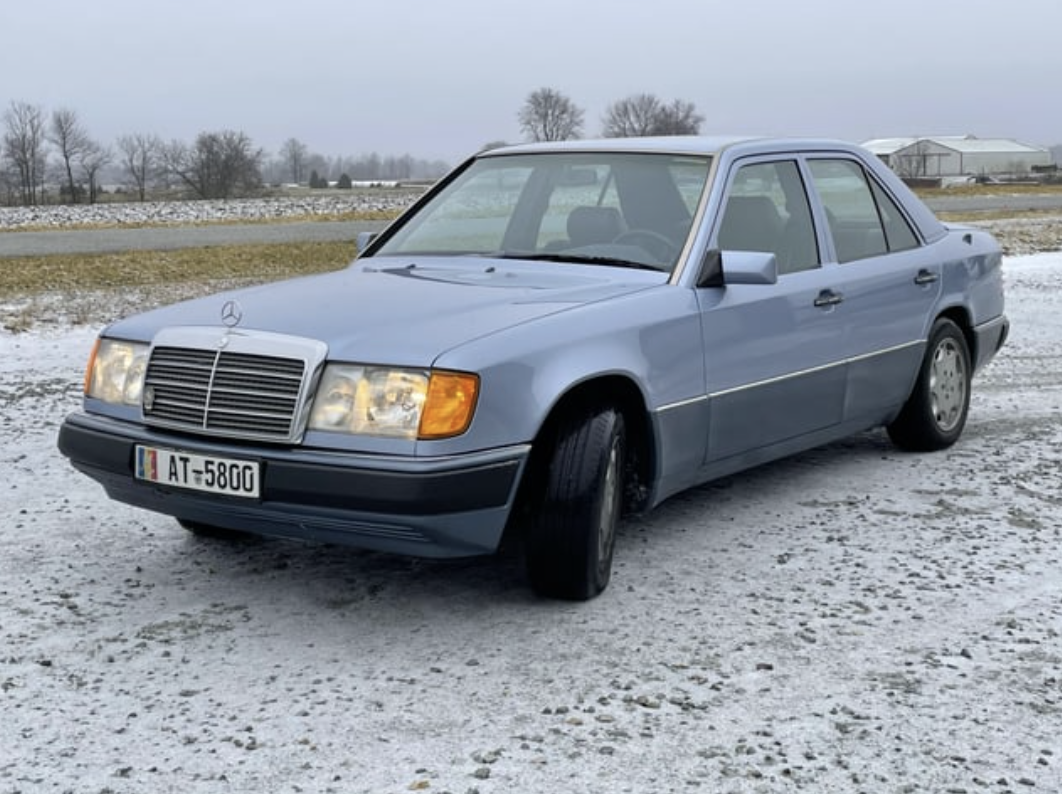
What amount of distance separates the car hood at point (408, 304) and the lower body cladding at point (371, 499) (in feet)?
1.10

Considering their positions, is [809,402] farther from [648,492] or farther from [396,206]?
[396,206]

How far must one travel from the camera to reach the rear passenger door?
19.0ft

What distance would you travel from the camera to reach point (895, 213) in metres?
6.41

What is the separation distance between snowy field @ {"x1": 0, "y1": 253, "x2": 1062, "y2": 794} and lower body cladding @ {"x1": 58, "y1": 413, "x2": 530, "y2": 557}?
339mm

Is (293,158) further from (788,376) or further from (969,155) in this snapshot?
(788,376)

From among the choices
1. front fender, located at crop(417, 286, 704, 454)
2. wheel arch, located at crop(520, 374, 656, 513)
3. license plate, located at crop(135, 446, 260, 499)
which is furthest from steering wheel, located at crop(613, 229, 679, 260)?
license plate, located at crop(135, 446, 260, 499)

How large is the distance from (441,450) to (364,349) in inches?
15.7

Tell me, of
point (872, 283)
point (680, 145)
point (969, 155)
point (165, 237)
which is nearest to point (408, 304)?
point (680, 145)

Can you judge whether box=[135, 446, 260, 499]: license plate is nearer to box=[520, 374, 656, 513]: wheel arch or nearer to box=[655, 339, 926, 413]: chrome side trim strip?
box=[520, 374, 656, 513]: wheel arch

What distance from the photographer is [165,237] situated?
2292 centimetres

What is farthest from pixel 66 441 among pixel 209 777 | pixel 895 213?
pixel 895 213

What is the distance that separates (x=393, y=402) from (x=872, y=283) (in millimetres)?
2806

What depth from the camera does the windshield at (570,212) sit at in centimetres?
516

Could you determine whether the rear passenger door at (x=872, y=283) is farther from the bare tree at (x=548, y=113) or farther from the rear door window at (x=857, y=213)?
the bare tree at (x=548, y=113)
